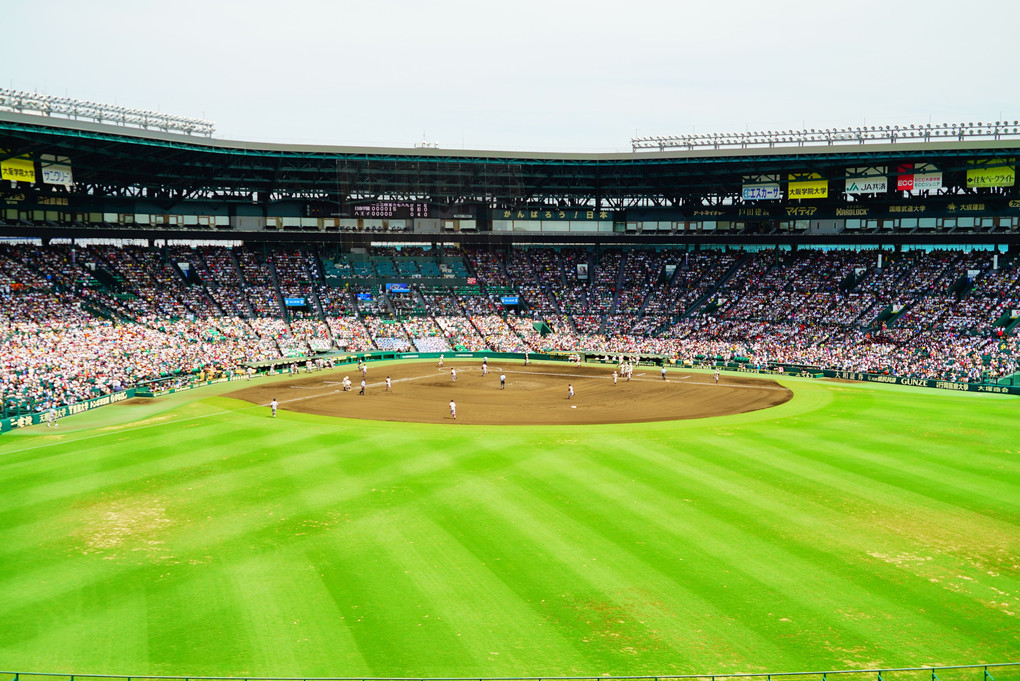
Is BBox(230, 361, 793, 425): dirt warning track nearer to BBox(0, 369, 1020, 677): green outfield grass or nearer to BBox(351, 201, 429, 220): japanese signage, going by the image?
BBox(0, 369, 1020, 677): green outfield grass

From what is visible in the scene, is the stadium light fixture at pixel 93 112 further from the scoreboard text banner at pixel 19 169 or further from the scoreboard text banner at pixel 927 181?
the scoreboard text banner at pixel 927 181

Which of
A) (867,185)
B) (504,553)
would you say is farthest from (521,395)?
(867,185)

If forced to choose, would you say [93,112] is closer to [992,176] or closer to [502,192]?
[502,192]

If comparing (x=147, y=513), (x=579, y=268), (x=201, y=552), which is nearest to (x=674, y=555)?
(x=201, y=552)

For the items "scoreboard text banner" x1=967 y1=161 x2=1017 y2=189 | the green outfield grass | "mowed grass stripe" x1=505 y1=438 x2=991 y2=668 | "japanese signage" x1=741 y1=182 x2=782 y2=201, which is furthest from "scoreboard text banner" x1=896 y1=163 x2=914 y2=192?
"mowed grass stripe" x1=505 y1=438 x2=991 y2=668

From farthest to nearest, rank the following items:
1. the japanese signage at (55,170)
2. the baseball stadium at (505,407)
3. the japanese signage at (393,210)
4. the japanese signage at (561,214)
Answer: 1. the japanese signage at (561,214)
2. the japanese signage at (393,210)
3. the japanese signage at (55,170)
4. the baseball stadium at (505,407)

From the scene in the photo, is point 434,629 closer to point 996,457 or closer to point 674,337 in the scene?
point 996,457

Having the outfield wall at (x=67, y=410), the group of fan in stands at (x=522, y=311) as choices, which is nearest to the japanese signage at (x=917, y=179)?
the group of fan in stands at (x=522, y=311)
